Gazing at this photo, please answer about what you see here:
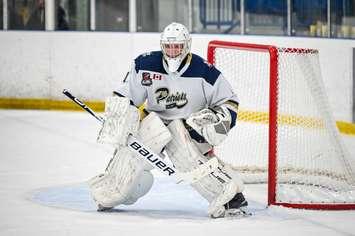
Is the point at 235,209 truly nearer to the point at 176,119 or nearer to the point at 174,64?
the point at 176,119

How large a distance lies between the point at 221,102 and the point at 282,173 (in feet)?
2.62

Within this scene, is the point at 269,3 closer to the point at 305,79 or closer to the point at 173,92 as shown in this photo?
the point at 305,79

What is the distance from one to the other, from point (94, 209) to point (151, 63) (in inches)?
29.9

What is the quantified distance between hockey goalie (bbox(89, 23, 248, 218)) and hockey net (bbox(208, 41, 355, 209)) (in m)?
0.41

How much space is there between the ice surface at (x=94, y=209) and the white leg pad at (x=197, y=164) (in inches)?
4.8

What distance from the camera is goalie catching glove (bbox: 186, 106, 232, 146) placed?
5.21m

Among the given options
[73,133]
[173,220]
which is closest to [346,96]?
[73,133]

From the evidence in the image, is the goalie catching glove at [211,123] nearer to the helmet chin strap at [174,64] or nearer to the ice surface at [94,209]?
the helmet chin strap at [174,64]

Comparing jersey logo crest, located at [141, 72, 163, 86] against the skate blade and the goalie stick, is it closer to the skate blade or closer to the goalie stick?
the goalie stick

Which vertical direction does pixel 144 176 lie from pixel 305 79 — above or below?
below

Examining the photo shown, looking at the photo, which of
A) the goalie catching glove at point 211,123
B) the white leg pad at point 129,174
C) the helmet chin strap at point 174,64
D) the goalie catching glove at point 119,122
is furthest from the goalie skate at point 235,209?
the helmet chin strap at point 174,64

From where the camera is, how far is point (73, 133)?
8.61m

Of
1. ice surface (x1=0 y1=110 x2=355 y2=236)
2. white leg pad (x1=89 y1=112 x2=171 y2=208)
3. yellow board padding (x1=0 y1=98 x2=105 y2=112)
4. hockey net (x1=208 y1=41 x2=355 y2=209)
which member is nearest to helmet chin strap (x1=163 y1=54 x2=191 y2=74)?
white leg pad (x1=89 y1=112 x2=171 y2=208)

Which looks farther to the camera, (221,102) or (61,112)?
(61,112)
